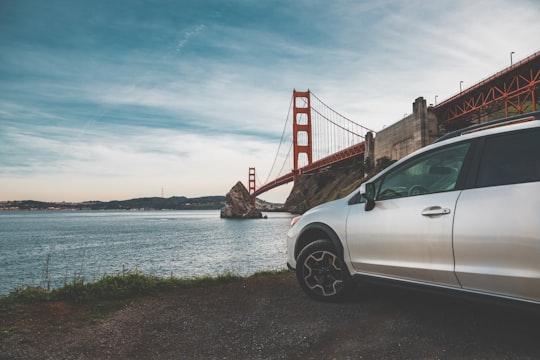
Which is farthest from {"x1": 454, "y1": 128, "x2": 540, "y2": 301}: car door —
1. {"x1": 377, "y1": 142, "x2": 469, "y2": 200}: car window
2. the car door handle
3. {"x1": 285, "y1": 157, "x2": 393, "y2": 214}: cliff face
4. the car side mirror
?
{"x1": 285, "y1": 157, "x2": 393, "y2": 214}: cliff face

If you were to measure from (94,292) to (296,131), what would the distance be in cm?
7897

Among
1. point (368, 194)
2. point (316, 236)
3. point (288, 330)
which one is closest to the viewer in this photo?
point (288, 330)

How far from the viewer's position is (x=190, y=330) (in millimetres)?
3795

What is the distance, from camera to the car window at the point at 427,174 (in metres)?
3.45

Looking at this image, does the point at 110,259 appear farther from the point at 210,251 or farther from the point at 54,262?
the point at 210,251

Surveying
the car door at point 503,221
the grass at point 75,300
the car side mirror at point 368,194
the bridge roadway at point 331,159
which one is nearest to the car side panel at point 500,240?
the car door at point 503,221

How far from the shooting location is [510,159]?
2986 millimetres

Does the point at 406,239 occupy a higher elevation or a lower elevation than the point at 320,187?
lower

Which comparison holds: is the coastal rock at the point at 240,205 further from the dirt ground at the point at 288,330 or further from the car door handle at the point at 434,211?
the car door handle at the point at 434,211

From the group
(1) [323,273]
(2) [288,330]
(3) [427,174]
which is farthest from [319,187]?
(2) [288,330]

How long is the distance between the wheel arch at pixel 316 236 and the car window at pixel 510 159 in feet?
5.13

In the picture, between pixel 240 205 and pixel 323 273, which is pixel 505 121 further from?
pixel 240 205

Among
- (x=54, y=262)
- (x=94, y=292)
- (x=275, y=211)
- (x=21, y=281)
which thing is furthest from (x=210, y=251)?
(x=275, y=211)

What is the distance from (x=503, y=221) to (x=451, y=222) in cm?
39
